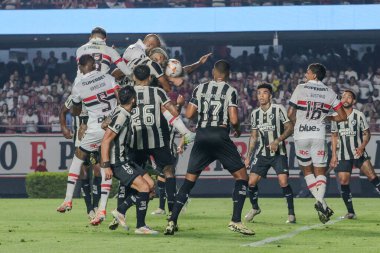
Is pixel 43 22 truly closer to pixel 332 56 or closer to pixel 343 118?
pixel 332 56

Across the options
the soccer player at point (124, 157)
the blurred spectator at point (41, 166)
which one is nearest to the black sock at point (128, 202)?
the soccer player at point (124, 157)

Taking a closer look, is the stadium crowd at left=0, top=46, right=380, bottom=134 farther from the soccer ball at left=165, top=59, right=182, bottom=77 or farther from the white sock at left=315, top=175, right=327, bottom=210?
the soccer ball at left=165, top=59, right=182, bottom=77

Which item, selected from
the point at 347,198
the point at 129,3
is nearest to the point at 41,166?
the point at 129,3

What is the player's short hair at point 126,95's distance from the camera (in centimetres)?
1420

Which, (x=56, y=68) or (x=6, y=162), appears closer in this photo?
(x=6, y=162)

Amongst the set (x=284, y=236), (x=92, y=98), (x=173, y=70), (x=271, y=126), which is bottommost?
(x=284, y=236)

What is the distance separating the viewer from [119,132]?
1435cm

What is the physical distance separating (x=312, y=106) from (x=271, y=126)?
1281mm

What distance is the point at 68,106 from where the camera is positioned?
16578 mm

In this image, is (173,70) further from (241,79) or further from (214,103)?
(241,79)

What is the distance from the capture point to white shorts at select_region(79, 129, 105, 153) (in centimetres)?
1614

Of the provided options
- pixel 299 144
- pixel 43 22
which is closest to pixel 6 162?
pixel 43 22

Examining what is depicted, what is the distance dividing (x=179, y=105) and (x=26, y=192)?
45.8ft

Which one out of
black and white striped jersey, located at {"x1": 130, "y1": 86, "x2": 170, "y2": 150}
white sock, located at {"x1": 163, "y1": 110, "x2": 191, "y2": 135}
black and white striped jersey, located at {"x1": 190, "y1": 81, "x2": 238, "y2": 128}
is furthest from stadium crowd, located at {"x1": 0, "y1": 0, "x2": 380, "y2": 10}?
black and white striped jersey, located at {"x1": 190, "y1": 81, "x2": 238, "y2": 128}
